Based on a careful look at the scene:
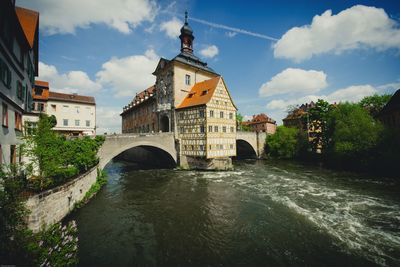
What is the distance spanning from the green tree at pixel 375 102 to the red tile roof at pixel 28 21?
183ft

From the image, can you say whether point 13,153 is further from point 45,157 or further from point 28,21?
point 28,21

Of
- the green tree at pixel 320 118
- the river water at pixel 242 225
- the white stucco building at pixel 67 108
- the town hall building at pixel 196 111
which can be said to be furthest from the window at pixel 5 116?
the green tree at pixel 320 118

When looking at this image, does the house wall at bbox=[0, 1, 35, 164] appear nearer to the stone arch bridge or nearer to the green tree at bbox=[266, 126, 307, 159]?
the stone arch bridge

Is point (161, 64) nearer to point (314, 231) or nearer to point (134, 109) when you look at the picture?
point (134, 109)

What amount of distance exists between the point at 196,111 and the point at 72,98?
2051 centimetres

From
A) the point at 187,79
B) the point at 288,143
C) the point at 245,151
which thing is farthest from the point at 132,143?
the point at 288,143

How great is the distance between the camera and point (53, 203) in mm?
10219

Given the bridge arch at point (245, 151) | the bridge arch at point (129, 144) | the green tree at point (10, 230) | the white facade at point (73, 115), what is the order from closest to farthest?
the green tree at point (10, 230), the bridge arch at point (129, 144), the white facade at point (73, 115), the bridge arch at point (245, 151)

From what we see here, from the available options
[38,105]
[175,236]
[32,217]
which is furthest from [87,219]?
[38,105]

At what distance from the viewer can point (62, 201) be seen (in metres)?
11.3

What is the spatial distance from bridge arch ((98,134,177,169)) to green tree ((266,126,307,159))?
23267 millimetres

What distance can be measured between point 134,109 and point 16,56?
3782 centimetres

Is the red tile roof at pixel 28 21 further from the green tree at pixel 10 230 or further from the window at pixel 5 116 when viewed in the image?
the green tree at pixel 10 230

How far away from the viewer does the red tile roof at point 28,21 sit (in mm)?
14502
